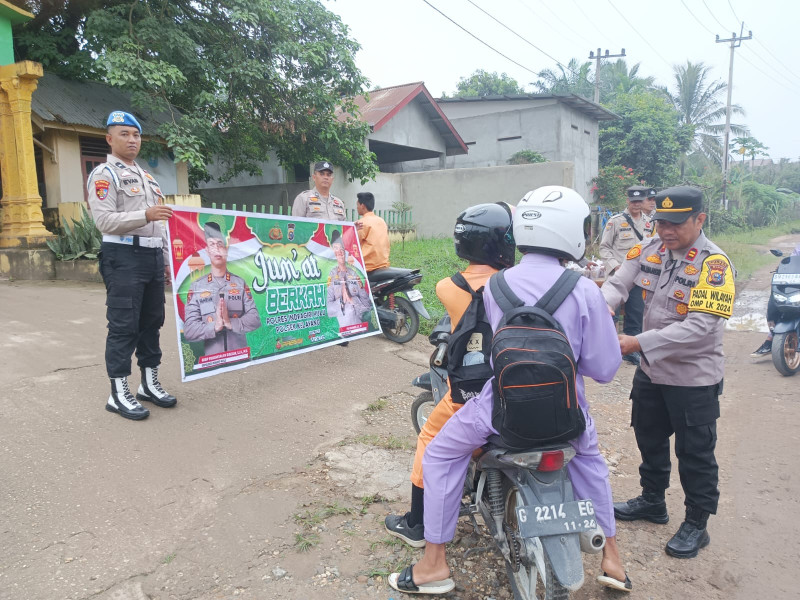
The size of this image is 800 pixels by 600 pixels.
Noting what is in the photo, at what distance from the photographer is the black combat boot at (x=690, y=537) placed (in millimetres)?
2773

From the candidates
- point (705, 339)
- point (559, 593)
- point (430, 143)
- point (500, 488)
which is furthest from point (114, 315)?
point (430, 143)

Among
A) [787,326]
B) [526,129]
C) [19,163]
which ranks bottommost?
[787,326]

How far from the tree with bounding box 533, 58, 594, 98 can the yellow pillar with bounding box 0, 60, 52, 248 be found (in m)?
29.6

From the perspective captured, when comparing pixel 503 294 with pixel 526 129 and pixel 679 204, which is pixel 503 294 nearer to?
pixel 679 204

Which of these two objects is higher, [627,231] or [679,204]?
[679,204]

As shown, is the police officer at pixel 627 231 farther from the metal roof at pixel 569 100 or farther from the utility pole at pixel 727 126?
the utility pole at pixel 727 126

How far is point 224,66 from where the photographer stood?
10.9 meters

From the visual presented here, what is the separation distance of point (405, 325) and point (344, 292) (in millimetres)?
1213

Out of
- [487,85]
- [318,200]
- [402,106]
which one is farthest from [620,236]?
[487,85]

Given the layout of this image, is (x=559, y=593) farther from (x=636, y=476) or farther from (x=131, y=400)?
(x=131, y=400)

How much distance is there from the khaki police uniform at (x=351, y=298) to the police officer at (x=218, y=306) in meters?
1.03

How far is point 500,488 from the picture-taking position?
7.74 feet

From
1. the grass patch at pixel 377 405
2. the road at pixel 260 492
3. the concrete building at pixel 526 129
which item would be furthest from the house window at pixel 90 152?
the grass patch at pixel 377 405

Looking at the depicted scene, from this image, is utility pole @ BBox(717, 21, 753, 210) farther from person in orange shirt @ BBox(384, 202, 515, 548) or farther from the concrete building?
person in orange shirt @ BBox(384, 202, 515, 548)
